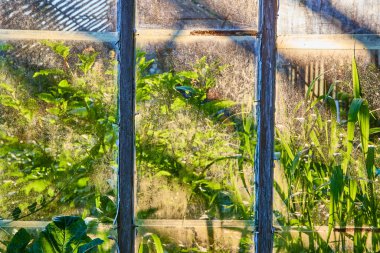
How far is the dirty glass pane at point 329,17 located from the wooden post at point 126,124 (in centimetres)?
50

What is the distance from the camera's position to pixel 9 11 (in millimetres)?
1981

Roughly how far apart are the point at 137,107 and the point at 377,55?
0.81 m

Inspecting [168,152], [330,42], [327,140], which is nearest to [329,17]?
[330,42]

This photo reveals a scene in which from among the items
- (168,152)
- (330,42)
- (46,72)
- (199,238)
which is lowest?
(199,238)

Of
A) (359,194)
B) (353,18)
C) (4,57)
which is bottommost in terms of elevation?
(359,194)

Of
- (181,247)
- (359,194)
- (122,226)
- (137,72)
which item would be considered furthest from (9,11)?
(359,194)

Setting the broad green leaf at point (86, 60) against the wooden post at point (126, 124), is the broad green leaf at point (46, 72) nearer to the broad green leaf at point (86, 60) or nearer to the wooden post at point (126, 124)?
the broad green leaf at point (86, 60)

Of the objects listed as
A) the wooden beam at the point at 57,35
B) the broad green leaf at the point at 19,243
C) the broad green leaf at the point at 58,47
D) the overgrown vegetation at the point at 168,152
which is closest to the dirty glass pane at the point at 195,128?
the overgrown vegetation at the point at 168,152

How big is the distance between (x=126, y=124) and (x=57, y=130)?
0.76 ft

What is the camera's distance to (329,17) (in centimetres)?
198

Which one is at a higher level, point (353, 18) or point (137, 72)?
point (353, 18)

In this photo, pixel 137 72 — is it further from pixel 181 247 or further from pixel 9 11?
pixel 181 247

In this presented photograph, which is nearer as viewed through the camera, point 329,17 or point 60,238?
point 60,238

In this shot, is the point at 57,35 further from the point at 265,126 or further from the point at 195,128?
the point at 265,126
